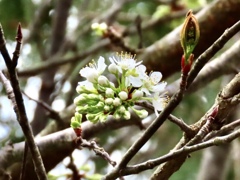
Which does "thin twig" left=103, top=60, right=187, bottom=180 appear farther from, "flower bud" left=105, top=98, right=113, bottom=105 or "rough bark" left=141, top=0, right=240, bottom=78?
"rough bark" left=141, top=0, right=240, bottom=78

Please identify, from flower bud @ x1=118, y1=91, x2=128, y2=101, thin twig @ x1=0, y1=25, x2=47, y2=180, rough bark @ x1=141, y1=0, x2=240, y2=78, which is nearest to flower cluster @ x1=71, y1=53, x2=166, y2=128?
flower bud @ x1=118, y1=91, x2=128, y2=101

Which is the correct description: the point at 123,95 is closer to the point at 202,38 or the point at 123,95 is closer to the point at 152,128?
the point at 152,128

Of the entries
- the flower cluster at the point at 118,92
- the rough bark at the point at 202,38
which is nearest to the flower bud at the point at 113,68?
the flower cluster at the point at 118,92

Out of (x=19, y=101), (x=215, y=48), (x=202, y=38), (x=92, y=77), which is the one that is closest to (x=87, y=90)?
(x=92, y=77)

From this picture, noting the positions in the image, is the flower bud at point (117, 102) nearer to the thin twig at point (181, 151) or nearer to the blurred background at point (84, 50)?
the thin twig at point (181, 151)

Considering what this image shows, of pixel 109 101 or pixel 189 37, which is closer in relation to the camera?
pixel 189 37

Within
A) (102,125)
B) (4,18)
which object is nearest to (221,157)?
(102,125)

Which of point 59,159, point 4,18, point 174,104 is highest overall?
point 4,18

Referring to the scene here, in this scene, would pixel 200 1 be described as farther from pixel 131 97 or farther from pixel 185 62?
pixel 185 62
